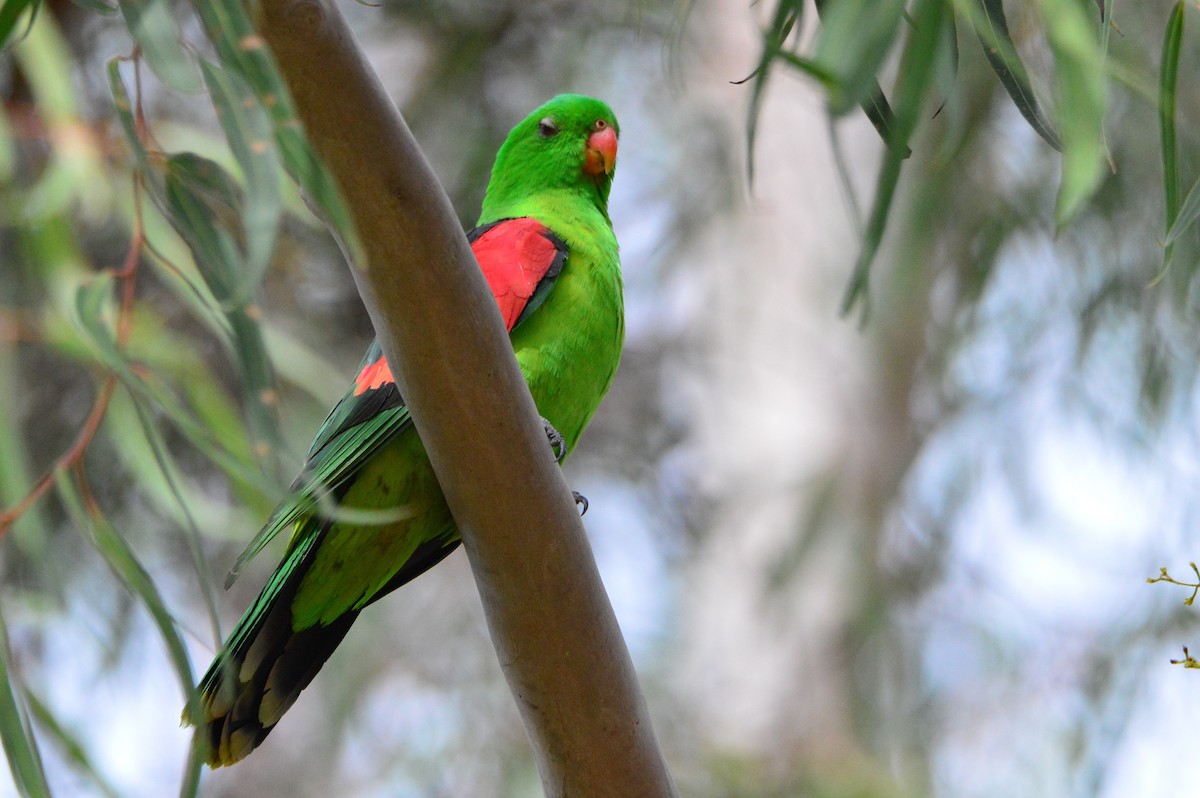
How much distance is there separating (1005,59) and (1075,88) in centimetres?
9

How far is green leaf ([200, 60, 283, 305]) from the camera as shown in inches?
38.2

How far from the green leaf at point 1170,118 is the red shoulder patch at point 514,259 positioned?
0.92m

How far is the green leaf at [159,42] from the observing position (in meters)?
1.03

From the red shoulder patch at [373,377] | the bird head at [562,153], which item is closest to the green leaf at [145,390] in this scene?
the red shoulder patch at [373,377]

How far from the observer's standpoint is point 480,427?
128 cm

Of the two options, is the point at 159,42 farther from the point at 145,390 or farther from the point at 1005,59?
the point at 1005,59

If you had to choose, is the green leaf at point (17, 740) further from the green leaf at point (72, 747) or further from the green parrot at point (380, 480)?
the green parrot at point (380, 480)

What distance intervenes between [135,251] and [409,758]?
12.6 ft

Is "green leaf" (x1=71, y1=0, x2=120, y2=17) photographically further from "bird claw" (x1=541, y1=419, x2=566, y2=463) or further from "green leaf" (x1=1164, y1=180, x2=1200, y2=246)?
"green leaf" (x1=1164, y1=180, x2=1200, y2=246)

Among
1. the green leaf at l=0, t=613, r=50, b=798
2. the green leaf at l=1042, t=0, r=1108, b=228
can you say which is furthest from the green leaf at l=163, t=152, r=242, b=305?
the green leaf at l=1042, t=0, r=1108, b=228

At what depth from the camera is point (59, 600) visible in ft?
5.61

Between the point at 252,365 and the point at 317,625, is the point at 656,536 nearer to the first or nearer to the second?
the point at 317,625

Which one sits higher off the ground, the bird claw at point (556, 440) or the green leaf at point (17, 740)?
the bird claw at point (556, 440)

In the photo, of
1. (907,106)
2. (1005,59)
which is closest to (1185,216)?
(1005,59)
